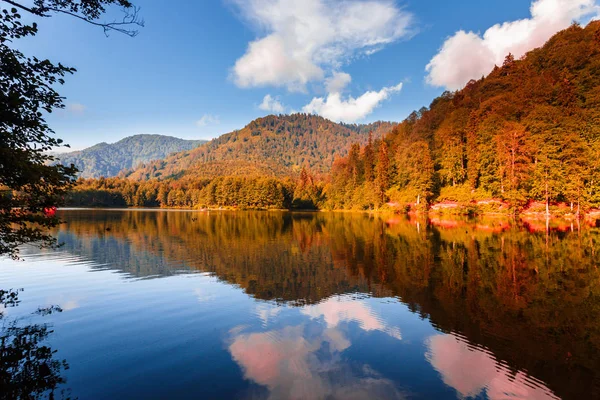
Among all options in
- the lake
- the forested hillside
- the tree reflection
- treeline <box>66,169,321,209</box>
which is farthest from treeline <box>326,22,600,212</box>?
the tree reflection

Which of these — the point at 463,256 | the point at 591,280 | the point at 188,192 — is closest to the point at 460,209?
the point at 463,256

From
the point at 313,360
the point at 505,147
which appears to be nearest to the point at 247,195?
the point at 505,147

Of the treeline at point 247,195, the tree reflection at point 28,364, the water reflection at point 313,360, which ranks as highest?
the treeline at point 247,195

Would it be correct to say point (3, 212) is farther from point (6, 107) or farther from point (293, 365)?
point (293, 365)

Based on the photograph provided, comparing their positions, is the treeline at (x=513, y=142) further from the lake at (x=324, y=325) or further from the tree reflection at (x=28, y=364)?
the tree reflection at (x=28, y=364)

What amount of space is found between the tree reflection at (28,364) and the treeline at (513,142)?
7610cm

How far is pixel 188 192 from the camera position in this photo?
196m

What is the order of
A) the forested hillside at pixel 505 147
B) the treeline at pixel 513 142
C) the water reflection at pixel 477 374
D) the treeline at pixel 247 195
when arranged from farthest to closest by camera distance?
the treeline at pixel 247 195
the forested hillside at pixel 505 147
the treeline at pixel 513 142
the water reflection at pixel 477 374

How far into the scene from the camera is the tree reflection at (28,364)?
7977 millimetres

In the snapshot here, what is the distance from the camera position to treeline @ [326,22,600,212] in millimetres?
61156

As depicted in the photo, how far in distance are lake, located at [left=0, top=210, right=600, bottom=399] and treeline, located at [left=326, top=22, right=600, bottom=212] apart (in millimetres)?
45417

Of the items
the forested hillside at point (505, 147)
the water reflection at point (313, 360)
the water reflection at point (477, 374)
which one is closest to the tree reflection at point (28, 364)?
the water reflection at point (313, 360)

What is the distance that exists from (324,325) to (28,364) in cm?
1014

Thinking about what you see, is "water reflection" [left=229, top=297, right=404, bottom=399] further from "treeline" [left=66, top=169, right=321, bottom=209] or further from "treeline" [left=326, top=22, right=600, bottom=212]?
"treeline" [left=66, top=169, right=321, bottom=209]
